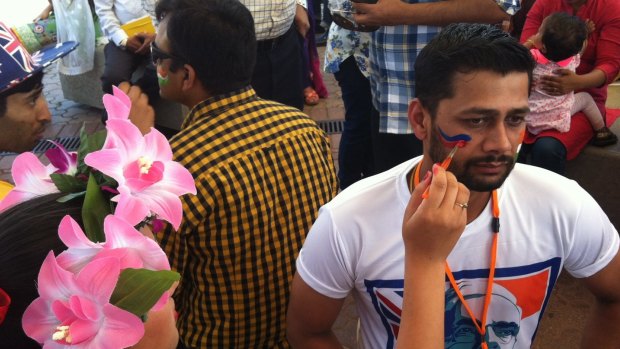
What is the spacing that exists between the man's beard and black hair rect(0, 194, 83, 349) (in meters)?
1.00

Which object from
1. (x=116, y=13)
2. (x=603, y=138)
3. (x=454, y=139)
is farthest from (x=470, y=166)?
(x=116, y=13)

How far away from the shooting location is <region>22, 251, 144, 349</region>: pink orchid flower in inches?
39.8

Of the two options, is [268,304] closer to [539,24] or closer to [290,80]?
[290,80]

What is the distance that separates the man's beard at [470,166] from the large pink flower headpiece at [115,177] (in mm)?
724

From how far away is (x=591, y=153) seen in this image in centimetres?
349

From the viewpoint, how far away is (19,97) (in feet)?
7.48

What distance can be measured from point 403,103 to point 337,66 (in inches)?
28.3

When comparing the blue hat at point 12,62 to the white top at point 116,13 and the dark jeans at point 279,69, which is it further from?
the white top at point 116,13

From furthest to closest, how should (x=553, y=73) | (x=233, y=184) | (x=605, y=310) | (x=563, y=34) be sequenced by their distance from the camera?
1. (x=553, y=73)
2. (x=563, y=34)
3. (x=233, y=184)
4. (x=605, y=310)

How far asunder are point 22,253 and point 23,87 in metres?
1.42

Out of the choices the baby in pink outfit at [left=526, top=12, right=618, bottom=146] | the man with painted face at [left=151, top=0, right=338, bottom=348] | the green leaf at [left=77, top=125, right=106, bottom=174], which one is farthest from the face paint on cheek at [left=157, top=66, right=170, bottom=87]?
the baby in pink outfit at [left=526, top=12, right=618, bottom=146]

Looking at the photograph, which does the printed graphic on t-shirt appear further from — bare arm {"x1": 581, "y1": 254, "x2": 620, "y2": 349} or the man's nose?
the man's nose

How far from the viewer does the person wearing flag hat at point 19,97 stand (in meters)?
2.15

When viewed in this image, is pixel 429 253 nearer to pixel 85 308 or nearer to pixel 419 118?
pixel 419 118
